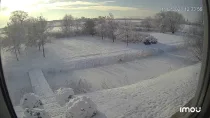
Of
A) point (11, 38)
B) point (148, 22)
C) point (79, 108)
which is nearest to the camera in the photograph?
point (11, 38)

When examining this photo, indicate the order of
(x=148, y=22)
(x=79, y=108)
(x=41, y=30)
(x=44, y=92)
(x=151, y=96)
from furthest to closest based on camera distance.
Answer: (x=151, y=96), (x=148, y=22), (x=79, y=108), (x=44, y=92), (x=41, y=30)

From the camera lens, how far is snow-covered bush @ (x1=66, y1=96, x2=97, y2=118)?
2.10 m

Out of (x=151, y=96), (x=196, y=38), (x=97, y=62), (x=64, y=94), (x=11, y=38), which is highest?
(x=11, y=38)

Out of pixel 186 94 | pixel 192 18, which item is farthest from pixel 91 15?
pixel 186 94

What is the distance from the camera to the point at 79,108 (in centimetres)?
211

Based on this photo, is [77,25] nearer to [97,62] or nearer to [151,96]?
[97,62]

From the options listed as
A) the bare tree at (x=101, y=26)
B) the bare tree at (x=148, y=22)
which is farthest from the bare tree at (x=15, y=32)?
the bare tree at (x=148, y=22)

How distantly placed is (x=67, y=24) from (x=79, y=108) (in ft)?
2.38

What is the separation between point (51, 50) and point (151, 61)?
3.10 feet

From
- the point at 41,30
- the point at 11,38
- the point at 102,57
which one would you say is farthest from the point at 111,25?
the point at 11,38

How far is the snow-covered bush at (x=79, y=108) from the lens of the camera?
6.90ft

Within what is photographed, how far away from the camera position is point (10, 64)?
70.6 inches

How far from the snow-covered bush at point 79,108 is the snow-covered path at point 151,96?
2.9 inches

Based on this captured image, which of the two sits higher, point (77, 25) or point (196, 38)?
point (77, 25)
